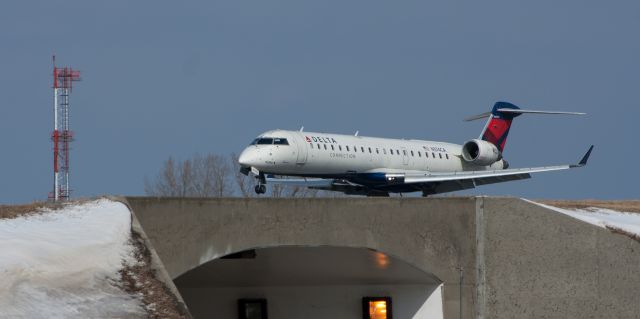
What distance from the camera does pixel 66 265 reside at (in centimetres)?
1750

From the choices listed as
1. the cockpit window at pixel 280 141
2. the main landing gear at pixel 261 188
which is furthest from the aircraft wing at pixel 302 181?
the main landing gear at pixel 261 188

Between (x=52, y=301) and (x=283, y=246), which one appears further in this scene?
(x=283, y=246)

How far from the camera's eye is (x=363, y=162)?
4034 cm

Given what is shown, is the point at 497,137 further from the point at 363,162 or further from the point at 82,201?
the point at 82,201

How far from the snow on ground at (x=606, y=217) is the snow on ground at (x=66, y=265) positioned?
10218 millimetres

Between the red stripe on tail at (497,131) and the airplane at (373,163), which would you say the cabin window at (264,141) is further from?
the red stripe on tail at (497,131)

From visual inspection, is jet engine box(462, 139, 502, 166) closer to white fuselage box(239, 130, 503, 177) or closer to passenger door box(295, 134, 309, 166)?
white fuselage box(239, 130, 503, 177)

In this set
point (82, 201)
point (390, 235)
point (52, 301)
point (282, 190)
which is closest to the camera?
point (52, 301)

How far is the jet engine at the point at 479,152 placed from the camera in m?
46.1

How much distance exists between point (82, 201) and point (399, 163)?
838 inches

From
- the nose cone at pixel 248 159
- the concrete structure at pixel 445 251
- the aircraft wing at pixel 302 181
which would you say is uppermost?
the nose cone at pixel 248 159

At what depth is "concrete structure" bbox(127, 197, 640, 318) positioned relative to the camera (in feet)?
75.2

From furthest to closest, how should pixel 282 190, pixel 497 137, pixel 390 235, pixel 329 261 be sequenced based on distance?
pixel 282 190 < pixel 497 137 < pixel 329 261 < pixel 390 235

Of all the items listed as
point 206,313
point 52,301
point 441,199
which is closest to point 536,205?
point 441,199
